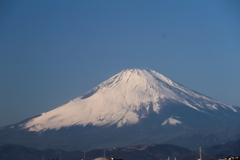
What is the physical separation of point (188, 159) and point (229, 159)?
111 meters

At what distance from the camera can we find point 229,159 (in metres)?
81.4

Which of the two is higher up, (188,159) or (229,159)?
(188,159)

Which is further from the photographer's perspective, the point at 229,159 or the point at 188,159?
the point at 188,159

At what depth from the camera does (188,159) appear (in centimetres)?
19175
